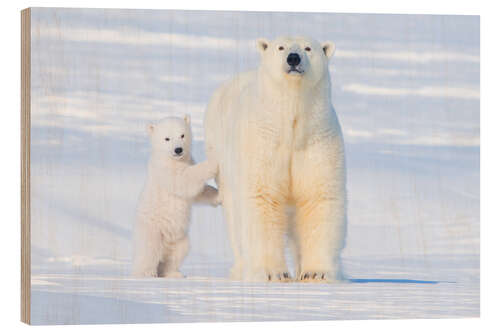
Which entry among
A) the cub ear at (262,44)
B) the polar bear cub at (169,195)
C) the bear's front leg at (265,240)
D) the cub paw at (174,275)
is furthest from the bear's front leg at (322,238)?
the cub ear at (262,44)

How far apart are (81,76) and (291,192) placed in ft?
5.28

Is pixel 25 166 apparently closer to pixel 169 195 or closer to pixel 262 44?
pixel 169 195

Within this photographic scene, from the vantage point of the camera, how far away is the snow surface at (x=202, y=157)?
775 centimetres

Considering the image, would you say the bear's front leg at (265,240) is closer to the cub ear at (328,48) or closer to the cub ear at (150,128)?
the cub ear at (150,128)

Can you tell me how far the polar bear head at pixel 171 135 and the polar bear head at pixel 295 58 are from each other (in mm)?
693

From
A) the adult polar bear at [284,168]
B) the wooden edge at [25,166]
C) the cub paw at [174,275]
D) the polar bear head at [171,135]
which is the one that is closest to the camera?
the wooden edge at [25,166]

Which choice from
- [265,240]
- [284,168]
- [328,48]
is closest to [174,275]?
[265,240]

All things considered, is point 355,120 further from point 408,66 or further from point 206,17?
point 206,17

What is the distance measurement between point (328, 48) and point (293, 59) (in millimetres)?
324

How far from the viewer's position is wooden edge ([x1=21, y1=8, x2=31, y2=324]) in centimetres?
773

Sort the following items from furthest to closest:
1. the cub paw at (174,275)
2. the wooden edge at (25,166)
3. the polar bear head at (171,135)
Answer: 1. the cub paw at (174,275)
2. the polar bear head at (171,135)
3. the wooden edge at (25,166)

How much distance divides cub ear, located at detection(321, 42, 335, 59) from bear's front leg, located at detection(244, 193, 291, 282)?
1.04m

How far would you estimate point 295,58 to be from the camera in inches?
306

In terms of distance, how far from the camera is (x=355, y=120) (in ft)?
26.9
